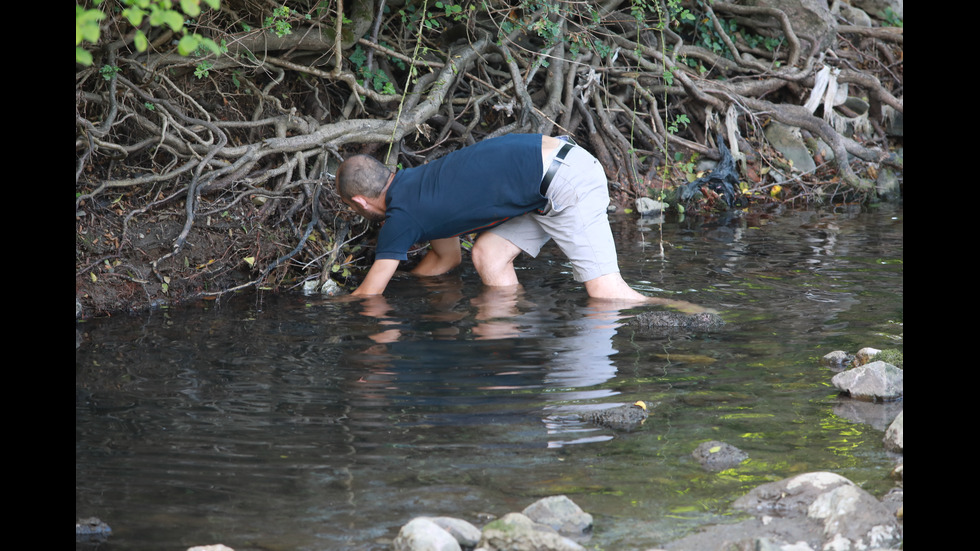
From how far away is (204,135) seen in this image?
285 inches

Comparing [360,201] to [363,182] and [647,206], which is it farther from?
[647,206]

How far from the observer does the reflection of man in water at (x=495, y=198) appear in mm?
5613

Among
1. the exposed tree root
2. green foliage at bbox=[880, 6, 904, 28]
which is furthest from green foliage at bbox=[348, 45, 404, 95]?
green foliage at bbox=[880, 6, 904, 28]

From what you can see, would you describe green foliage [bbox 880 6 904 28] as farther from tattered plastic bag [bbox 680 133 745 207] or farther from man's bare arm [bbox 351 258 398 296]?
man's bare arm [bbox 351 258 398 296]

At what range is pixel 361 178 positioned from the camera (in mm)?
5672

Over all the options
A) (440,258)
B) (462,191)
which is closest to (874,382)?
(462,191)

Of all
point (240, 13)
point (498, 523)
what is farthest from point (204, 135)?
point (498, 523)

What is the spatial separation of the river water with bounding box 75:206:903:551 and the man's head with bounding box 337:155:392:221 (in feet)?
2.48

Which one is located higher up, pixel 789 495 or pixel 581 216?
pixel 581 216

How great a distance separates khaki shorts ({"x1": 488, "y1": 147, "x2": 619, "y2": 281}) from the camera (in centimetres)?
570

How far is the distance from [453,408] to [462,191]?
198 centimetres

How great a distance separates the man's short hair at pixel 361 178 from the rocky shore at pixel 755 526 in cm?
310

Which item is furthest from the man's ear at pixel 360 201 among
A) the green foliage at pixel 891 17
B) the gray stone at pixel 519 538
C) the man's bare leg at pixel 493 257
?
the green foliage at pixel 891 17

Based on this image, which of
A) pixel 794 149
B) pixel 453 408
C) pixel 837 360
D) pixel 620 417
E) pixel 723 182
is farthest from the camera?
pixel 794 149
